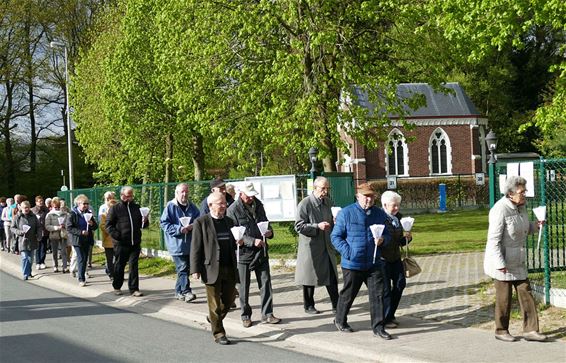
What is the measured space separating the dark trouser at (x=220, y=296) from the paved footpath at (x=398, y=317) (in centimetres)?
→ 54

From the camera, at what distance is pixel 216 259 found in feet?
30.6

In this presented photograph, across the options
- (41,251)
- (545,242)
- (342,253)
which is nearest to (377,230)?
(342,253)

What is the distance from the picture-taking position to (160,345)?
941cm

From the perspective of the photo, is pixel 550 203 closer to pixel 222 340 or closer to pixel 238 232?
pixel 238 232

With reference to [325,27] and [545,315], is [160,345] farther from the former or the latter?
[325,27]

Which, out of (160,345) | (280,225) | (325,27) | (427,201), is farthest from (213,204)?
(427,201)

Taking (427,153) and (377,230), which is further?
(427,153)

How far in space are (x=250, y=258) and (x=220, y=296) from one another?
3.58ft

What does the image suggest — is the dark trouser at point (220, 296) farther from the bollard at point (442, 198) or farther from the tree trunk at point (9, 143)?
the tree trunk at point (9, 143)

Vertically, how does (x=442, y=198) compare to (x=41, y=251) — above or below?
above

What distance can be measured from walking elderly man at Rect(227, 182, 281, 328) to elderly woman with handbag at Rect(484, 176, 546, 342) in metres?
3.25

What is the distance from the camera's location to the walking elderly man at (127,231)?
13.6 m

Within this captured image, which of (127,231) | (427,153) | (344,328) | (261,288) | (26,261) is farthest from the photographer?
(427,153)

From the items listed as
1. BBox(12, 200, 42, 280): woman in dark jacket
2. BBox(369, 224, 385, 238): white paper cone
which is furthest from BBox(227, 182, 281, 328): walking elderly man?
BBox(12, 200, 42, 280): woman in dark jacket
